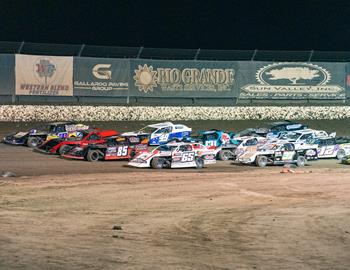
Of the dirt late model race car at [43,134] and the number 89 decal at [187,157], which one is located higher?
the number 89 decal at [187,157]

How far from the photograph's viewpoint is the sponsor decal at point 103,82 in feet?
134

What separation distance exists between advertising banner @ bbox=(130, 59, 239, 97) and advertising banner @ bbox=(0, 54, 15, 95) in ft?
22.3

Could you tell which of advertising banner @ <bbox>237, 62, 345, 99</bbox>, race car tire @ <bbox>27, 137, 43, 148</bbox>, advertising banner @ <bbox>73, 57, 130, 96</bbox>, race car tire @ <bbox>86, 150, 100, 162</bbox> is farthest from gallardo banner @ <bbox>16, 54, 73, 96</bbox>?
race car tire @ <bbox>86, 150, 100, 162</bbox>

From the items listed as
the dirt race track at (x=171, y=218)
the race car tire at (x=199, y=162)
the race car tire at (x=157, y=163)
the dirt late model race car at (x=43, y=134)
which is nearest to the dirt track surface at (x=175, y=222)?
the dirt race track at (x=171, y=218)

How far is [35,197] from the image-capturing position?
18.4 m

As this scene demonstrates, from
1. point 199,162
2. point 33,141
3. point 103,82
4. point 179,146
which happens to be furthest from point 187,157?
point 103,82

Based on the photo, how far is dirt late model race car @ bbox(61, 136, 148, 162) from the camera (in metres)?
28.4

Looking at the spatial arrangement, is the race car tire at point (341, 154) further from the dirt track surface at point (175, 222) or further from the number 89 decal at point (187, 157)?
the number 89 decal at point (187, 157)

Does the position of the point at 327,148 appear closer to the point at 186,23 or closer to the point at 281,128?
the point at 281,128

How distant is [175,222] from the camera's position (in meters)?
15.0

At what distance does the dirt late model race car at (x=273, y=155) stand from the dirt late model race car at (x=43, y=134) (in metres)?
8.73

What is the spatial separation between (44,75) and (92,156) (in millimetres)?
13029

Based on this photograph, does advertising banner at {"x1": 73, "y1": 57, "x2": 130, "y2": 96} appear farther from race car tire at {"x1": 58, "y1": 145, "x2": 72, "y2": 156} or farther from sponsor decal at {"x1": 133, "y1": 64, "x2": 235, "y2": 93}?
race car tire at {"x1": 58, "y1": 145, "x2": 72, "y2": 156}

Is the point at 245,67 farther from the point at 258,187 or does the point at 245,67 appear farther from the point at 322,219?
the point at 322,219
